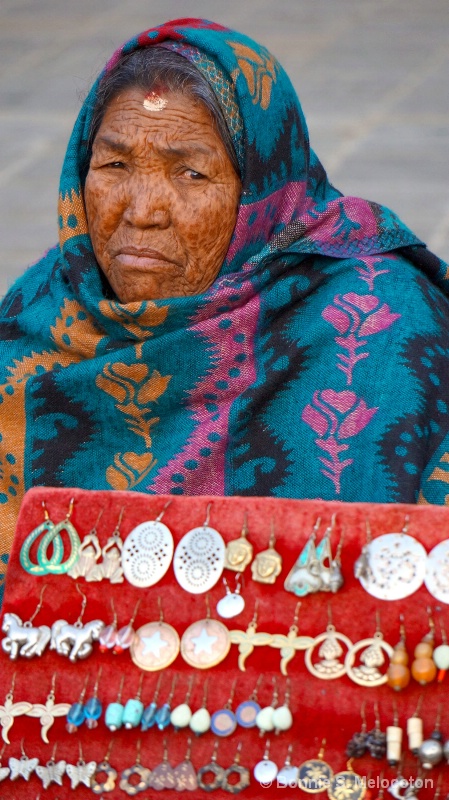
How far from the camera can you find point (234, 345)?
2490 mm


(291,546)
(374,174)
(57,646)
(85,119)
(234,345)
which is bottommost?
(57,646)

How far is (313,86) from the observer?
813 cm

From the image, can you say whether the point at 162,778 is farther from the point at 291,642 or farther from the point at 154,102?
the point at 154,102

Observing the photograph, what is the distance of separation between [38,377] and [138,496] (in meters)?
0.79

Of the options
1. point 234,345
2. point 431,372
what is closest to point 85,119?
point 234,345

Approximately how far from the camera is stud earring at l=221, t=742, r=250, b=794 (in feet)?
5.88

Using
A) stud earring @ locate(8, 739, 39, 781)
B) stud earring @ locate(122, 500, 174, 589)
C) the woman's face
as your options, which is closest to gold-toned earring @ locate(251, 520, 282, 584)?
stud earring @ locate(122, 500, 174, 589)

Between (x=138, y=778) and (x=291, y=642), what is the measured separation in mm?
325

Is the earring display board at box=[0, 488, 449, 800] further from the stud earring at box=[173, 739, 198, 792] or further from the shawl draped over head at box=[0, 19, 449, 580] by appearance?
the shawl draped over head at box=[0, 19, 449, 580]

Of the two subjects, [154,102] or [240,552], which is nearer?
[240,552]

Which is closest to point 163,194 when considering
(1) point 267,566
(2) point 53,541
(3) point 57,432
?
(3) point 57,432

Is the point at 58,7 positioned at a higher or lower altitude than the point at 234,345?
higher

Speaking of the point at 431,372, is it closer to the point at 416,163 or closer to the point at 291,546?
the point at 291,546

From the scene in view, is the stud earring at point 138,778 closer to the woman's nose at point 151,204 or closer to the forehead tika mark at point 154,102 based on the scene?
the woman's nose at point 151,204
